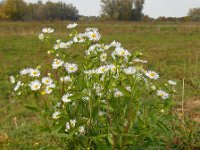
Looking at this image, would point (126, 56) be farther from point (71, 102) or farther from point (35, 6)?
point (35, 6)

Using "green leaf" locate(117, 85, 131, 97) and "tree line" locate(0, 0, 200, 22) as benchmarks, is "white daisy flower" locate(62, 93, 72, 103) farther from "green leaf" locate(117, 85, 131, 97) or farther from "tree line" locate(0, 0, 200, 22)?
"tree line" locate(0, 0, 200, 22)

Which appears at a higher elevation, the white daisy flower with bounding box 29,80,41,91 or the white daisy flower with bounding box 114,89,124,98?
the white daisy flower with bounding box 29,80,41,91

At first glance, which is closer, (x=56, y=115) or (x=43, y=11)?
(x=56, y=115)

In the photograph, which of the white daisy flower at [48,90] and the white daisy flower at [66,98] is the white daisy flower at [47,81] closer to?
the white daisy flower at [48,90]

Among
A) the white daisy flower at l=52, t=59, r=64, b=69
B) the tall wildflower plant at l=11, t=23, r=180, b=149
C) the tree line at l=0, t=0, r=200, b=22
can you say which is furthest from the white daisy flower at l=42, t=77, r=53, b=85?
the tree line at l=0, t=0, r=200, b=22

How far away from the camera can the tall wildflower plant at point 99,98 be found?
247 centimetres

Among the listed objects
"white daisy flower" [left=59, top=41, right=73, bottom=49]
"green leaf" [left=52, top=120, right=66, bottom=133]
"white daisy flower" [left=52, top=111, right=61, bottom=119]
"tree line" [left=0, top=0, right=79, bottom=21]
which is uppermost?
"white daisy flower" [left=59, top=41, right=73, bottom=49]

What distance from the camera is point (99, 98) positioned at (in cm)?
246

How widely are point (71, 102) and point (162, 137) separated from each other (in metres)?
1.37

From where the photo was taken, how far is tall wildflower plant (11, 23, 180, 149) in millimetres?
2469

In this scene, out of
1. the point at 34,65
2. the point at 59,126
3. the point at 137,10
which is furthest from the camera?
the point at 137,10

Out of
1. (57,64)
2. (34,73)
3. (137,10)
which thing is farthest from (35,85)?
(137,10)

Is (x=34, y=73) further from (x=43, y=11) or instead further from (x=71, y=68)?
(x=43, y=11)

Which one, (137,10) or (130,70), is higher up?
(130,70)
